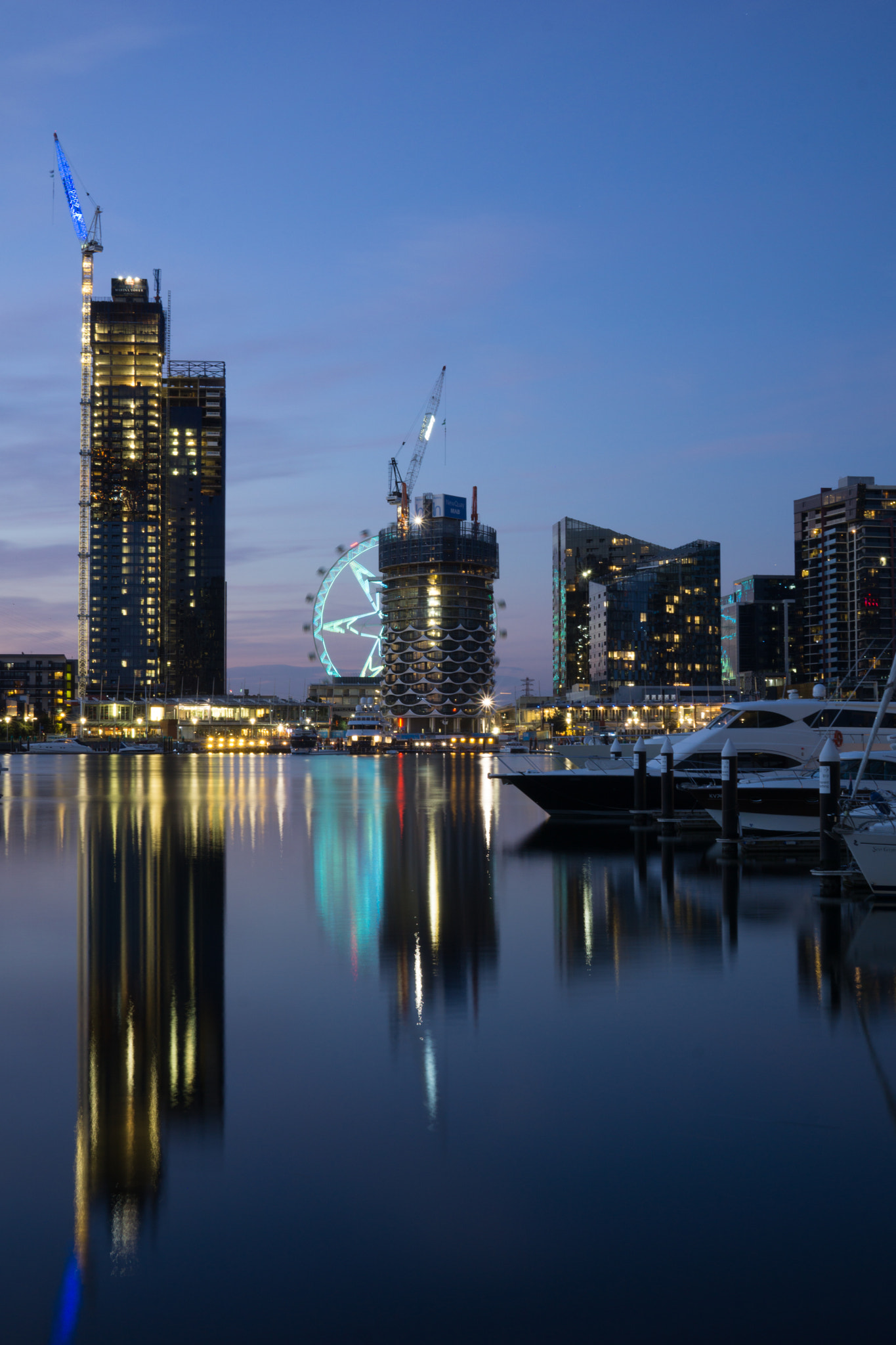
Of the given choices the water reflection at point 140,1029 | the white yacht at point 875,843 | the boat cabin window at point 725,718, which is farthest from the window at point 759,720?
the water reflection at point 140,1029

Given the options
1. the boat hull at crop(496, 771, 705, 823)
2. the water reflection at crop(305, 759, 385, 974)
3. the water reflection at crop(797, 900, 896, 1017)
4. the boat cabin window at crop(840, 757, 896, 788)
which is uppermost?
the boat cabin window at crop(840, 757, 896, 788)

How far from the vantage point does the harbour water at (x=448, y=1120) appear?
286 inches

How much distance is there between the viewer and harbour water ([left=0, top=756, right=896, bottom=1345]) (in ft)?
23.9

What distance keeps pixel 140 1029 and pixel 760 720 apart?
24.4 meters

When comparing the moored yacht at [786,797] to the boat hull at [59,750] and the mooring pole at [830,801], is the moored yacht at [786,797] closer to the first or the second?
the mooring pole at [830,801]

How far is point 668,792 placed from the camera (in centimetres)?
3628

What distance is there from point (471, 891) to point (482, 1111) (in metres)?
15.0

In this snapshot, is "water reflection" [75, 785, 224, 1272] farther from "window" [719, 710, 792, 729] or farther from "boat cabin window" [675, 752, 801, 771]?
"window" [719, 710, 792, 729]

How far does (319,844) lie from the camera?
3709 centimetres

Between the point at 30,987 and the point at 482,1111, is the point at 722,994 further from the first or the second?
the point at 30,987

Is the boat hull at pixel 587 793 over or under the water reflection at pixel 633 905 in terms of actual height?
over

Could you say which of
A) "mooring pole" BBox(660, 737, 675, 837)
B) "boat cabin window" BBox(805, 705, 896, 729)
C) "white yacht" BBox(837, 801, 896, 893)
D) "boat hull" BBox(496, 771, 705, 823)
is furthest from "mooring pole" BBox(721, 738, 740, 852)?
"boat hull" BBox(496, 771, 705, 823)

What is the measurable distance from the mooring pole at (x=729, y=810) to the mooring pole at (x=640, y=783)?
7.33 m

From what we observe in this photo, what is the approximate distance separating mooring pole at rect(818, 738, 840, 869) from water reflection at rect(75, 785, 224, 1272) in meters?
12.5
